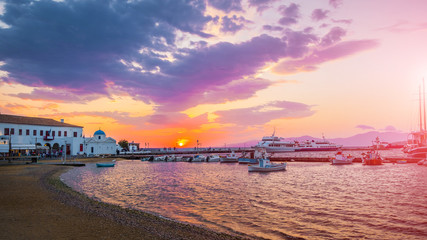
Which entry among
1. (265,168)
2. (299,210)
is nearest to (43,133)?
(265,168)

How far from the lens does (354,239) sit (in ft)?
49.3

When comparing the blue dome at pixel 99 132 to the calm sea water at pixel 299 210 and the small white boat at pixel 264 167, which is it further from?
the calm sea water at pixel 299 210

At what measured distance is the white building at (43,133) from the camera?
77.5 meters

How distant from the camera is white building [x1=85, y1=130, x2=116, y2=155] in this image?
102m

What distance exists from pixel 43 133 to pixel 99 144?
69.0ft

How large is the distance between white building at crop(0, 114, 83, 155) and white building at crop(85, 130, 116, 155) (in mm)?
3424

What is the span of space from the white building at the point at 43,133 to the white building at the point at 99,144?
342 cm

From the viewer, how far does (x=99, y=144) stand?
105 m

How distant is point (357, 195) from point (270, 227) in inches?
669

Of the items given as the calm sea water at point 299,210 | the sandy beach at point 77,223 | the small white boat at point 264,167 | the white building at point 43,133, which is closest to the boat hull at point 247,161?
the small white boat at point 264,167

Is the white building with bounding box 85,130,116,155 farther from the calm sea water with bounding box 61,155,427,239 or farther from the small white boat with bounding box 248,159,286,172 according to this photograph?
the calm sea water with bounding box 61,155,427,239

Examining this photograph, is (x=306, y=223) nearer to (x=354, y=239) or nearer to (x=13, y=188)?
(x=354, y=239)

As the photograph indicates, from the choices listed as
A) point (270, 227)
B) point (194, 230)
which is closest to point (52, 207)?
point (194, 230)

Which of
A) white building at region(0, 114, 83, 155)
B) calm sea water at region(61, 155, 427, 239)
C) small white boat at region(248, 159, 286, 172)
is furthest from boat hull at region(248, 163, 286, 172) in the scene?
white building at region(0, 114, 83, 155)
